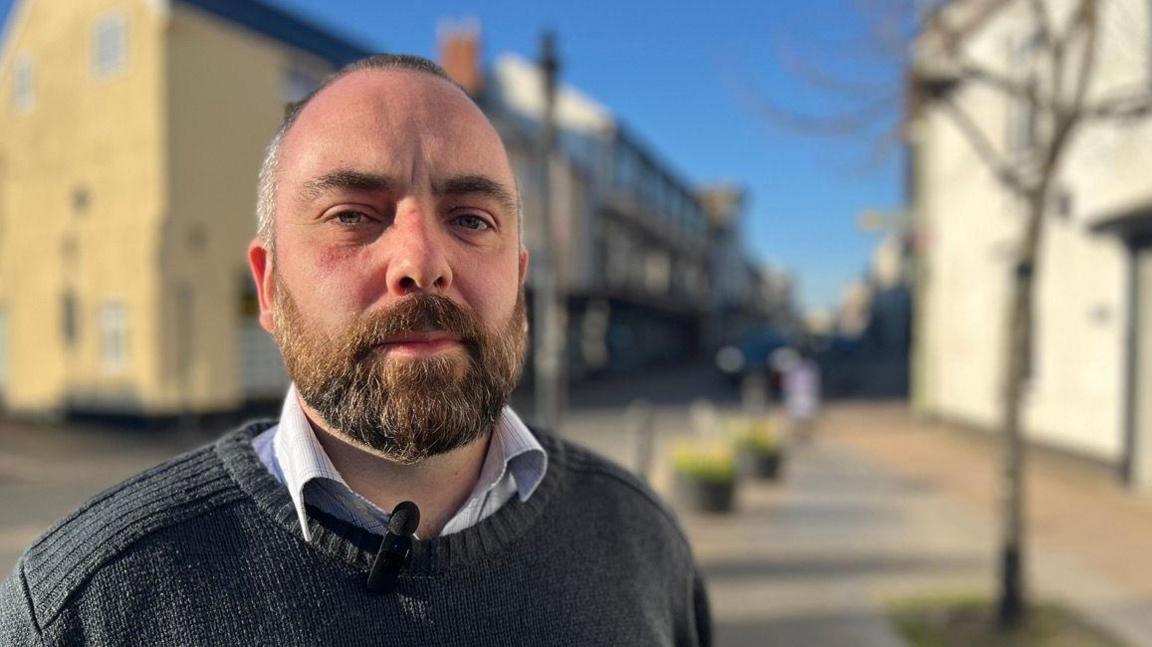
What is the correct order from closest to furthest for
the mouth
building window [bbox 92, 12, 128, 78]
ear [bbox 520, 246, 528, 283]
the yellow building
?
the mouth → ear [bbox 520, 246, 528, 283] → the yellow building → building window [bbox 92, 12, 128, 78]

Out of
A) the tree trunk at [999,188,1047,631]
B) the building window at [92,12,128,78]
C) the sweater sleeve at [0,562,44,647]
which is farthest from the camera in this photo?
the building window at [92,12,128,78]

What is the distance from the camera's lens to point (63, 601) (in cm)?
107

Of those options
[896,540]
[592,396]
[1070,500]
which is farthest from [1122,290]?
[592,396]

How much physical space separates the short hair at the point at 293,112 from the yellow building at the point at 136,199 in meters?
8.93

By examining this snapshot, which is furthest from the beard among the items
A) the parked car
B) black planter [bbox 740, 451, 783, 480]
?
the parked car

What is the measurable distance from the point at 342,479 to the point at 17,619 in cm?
44

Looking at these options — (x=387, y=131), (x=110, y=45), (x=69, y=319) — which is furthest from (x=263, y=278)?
(x=69, y=319)

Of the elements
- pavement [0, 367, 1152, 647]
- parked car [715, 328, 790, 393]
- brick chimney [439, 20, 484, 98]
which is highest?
brick chimney [439, 20, 484, 98]

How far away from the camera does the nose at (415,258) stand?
3.78ft

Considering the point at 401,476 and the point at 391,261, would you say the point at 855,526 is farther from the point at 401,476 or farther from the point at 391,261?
the point at 391,261

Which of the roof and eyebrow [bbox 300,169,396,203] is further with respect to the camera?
the roof

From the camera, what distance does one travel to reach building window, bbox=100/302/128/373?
13.5 m

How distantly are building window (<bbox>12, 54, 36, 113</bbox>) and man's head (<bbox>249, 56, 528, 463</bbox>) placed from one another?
56.4 ft

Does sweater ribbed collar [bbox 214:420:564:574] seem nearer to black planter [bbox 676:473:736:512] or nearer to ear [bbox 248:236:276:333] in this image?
ear [bbox 248:236:276:333]
